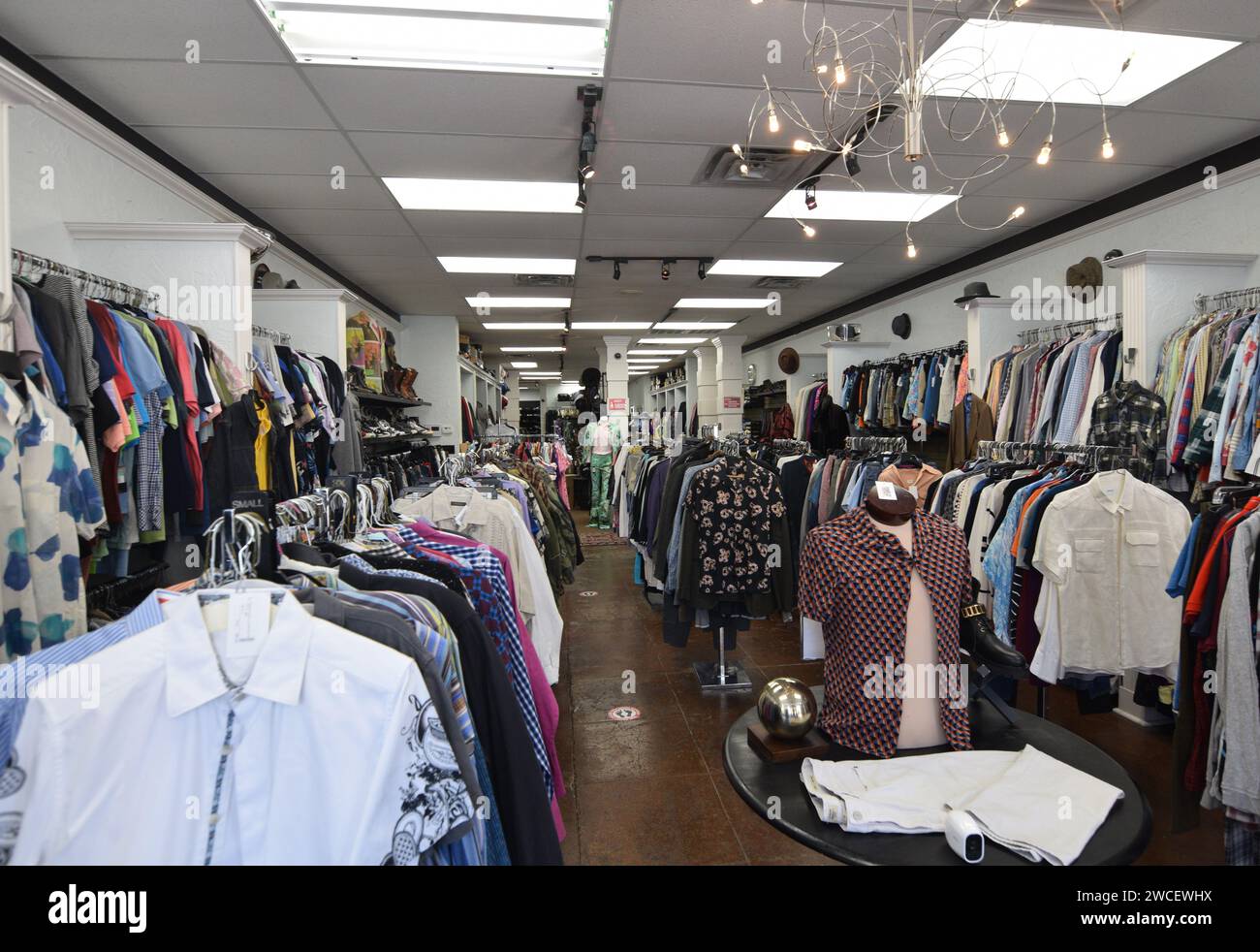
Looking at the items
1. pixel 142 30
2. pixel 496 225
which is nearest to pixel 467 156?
pixel 496 225

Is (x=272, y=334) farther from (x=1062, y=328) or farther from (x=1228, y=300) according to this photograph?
(x=1228, y=300)

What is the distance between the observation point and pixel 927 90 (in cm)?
229

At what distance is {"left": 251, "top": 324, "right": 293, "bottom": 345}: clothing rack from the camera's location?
13.5 feet

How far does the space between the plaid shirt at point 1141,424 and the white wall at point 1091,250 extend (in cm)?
60

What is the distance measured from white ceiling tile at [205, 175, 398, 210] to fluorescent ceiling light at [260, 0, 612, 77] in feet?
4.77

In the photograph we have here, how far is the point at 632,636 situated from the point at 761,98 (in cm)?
351

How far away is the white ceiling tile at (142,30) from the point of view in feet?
8.19

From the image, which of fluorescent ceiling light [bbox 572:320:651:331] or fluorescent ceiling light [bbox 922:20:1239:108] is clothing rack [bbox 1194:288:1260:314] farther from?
fluorescent ceiling light [bbox 572:320:651:331]

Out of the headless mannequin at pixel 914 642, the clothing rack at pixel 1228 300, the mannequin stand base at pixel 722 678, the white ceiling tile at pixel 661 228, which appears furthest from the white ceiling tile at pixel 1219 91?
the mannequin stand base at pixel 722 678

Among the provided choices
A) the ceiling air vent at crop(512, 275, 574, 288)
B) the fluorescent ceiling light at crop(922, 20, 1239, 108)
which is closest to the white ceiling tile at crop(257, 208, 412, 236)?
the ceiling air vent at crop(512, 275, 574, 288)

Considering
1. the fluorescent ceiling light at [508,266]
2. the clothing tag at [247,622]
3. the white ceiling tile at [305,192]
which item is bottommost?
the clothing tag at [247,622]

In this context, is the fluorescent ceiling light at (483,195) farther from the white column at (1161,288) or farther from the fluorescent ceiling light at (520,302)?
the white column at (1161,288)
